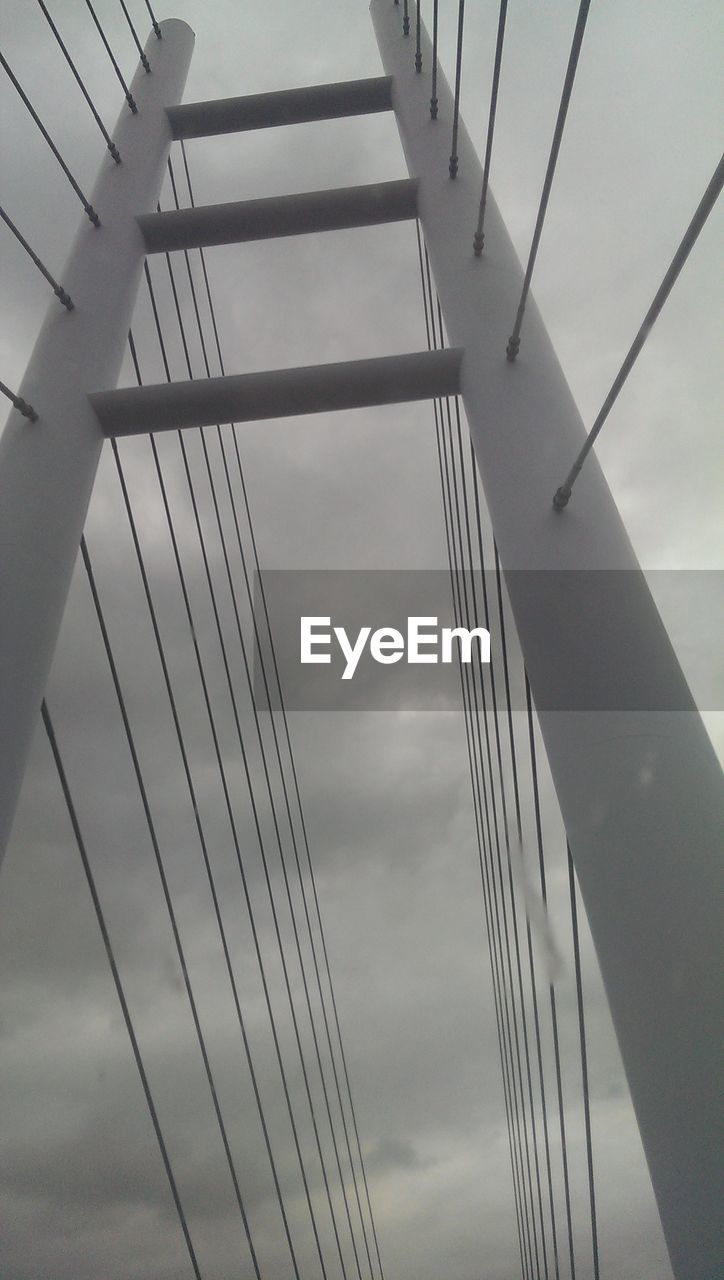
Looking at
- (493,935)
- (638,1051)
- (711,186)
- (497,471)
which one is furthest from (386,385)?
(493,935)

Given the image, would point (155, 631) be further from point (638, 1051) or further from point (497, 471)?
point (638, 1051)

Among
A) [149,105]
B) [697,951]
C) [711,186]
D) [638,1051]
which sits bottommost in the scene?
[638,1051]

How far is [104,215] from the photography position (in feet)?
13.1

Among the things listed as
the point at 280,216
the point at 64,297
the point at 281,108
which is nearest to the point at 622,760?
the point at 64,297

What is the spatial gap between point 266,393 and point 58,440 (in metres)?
0.87

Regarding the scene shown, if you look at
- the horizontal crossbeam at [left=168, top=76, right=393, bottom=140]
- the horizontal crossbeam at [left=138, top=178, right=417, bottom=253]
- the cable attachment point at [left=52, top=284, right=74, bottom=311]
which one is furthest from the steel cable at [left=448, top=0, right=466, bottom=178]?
the cable attachment point at [left=52, top=284, right=74, bottom=311]

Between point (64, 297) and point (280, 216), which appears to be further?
point (280, 216)

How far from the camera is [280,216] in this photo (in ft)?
14.3

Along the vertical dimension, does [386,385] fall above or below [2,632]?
above

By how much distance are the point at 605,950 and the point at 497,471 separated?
5.29 ft

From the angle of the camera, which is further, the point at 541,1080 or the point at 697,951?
the point at 541,1080

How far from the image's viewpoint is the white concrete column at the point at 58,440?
2553 millimetres

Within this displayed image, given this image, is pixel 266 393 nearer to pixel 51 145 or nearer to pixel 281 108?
pixel 51 145

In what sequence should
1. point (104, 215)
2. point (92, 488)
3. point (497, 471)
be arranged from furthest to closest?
point (104, 215) < point (92, 488) < point (497, 471)
